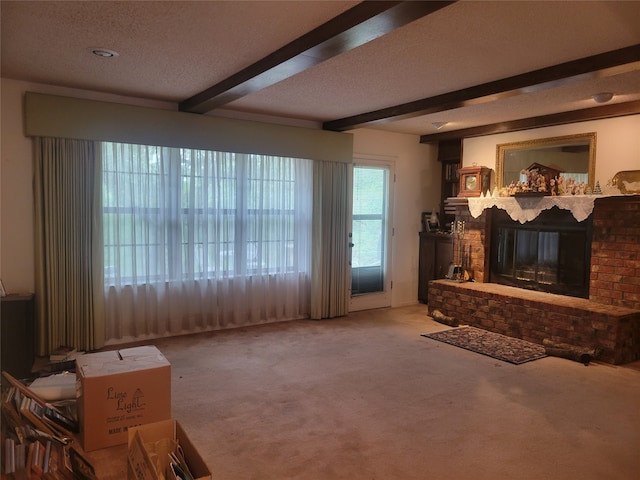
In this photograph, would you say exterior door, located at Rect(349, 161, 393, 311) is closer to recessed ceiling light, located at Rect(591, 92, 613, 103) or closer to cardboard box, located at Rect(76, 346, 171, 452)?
recessed ceiling light, located at Rect(591, 92, 613, 103)

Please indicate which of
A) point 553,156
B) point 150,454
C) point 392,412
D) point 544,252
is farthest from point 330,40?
point 544,252

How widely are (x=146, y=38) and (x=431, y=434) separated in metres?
2.98

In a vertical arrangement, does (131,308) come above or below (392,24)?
below

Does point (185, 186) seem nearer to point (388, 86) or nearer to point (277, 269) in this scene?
point (277, 269)

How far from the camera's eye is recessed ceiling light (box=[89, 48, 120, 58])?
9.95 ft

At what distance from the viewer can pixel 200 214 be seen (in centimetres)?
479

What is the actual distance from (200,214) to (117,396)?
3.29 m

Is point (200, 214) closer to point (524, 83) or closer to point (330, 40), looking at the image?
point (330, 40)

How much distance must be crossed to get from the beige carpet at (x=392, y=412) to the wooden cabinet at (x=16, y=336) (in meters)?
1.10

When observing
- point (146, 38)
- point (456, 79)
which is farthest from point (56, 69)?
point (456, 79)

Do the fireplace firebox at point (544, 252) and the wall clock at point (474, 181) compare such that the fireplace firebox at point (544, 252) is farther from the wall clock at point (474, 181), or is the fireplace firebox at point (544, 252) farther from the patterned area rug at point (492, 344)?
the patterned area rug at point (492, 344)

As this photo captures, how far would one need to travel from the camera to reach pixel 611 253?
4465 mm

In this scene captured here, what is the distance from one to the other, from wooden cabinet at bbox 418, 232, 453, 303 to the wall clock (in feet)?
2.25

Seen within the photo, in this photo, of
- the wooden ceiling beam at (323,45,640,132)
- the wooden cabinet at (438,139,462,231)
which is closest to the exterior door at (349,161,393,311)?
the wooden cabinet at (438,139,462,231)
